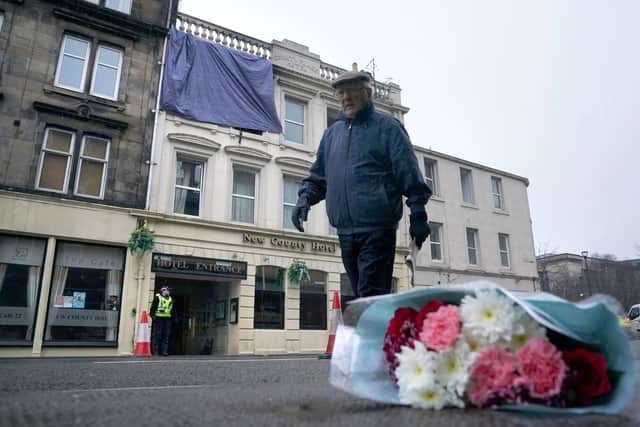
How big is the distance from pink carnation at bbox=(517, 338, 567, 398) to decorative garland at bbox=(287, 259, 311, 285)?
14470mm

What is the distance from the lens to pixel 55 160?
1281cm

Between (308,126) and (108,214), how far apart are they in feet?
27.4

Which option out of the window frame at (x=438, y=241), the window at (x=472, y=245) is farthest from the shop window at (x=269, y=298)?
the window at (x=472, y=245)

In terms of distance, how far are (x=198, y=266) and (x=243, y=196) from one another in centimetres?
309

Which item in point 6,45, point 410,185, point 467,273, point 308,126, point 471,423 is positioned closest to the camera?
point 471,423

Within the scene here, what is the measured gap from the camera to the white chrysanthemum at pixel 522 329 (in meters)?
1.42

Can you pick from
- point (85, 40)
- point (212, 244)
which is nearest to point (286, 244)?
point (212, 244)

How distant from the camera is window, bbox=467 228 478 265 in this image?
2192 centimetres

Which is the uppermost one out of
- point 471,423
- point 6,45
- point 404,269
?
point 6,45

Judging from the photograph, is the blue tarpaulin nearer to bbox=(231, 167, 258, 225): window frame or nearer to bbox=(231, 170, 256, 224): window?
bbox=(231, 167, 258, 225): window frame

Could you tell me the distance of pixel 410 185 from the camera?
10.2 feet

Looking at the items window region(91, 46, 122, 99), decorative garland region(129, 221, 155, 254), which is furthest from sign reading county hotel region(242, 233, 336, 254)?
window region(91, 46, 122, 99)

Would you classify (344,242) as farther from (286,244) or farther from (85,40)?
(85,40)

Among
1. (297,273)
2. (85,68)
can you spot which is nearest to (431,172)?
(297,273)
